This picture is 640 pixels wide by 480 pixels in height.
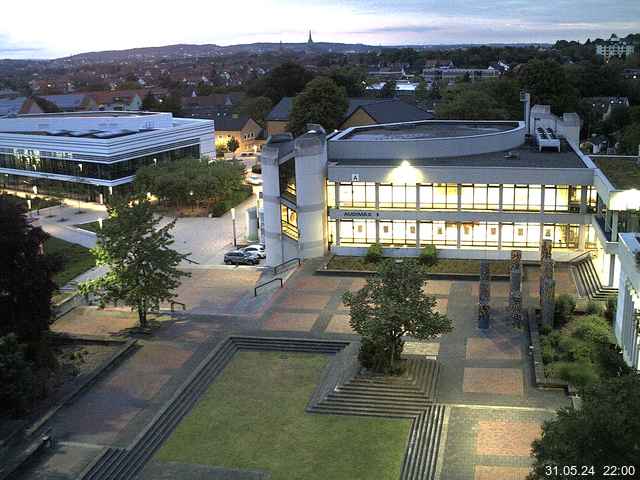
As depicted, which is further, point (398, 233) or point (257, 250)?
point (257, 250)

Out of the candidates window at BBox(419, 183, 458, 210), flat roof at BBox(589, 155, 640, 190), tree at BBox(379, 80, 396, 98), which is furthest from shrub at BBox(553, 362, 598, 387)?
tree at BBox(379, 80, 396, 98)

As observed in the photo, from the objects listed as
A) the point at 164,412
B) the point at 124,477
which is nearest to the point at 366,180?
the point at 164,412

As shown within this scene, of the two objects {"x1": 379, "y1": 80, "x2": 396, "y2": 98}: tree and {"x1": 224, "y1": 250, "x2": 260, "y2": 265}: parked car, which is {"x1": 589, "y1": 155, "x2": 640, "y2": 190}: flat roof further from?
{"x1": 379, "y1": 80, "x2": 396, "y2": 98}: tree

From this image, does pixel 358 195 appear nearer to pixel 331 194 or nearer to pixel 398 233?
pixel 331 194

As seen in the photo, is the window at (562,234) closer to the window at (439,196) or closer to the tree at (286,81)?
the window at (439,196)

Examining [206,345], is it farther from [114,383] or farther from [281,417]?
[281,417]

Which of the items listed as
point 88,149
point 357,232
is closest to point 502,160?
point 357,232

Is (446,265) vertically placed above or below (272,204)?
below
